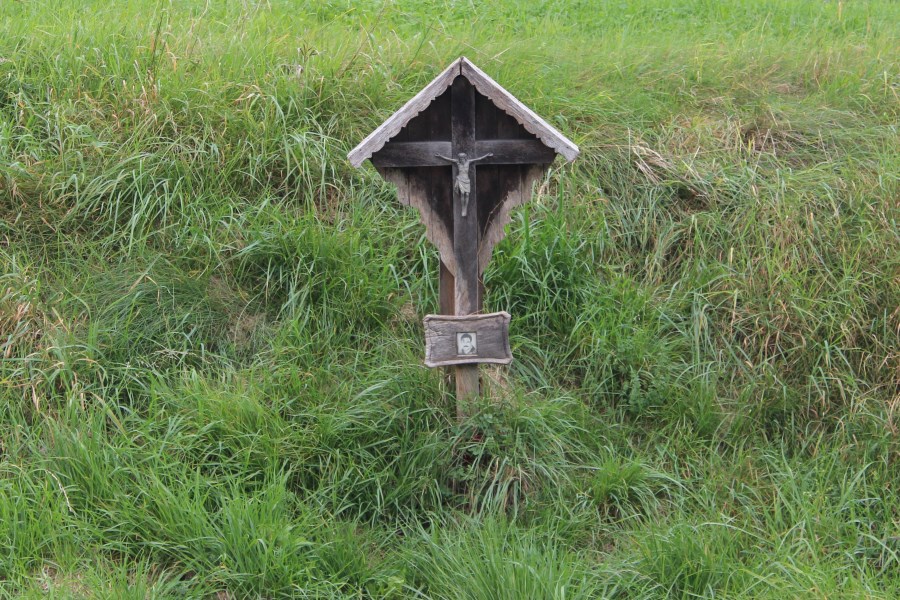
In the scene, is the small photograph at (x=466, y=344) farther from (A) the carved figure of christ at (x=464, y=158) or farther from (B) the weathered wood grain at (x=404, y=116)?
(B) the weathered wood grain at (x=404, y=116)

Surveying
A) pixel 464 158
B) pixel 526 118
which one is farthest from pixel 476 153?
pixel 526 118

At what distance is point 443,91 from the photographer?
4180 mm

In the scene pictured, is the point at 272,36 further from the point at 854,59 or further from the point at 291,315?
the point at 854,59

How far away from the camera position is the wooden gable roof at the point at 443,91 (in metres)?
4.14

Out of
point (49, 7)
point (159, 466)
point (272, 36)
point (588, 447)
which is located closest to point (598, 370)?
point (588, 447)

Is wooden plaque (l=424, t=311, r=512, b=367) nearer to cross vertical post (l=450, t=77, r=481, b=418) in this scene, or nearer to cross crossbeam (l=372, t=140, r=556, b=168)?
cross vertical post (l=450, t=77, r=481, b=418)

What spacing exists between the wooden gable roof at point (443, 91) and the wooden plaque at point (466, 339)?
0.81m

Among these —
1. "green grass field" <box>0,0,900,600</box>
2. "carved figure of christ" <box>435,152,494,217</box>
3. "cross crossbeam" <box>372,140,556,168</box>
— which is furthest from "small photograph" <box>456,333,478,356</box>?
"cross crossbeam" <box>372,140,556,168</box>

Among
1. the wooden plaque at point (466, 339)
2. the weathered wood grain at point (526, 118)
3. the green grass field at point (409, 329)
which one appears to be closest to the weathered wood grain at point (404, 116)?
the weathered wood grain at point (526, 118)

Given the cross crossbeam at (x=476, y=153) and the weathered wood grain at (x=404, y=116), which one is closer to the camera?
the weathered wood grain at (x=404, y=116)

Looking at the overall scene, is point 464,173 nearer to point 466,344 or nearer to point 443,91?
point 443,91

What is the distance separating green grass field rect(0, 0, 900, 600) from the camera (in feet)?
Answer: 13.0

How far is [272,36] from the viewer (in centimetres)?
686

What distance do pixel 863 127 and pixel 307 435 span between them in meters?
4.53
